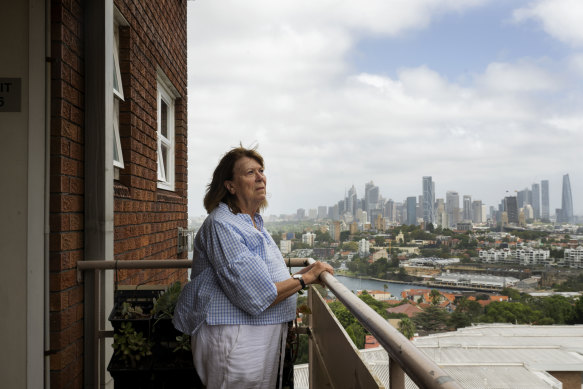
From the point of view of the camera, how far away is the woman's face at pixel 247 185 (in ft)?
5.16

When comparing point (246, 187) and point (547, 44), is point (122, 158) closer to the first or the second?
point (246, 187)

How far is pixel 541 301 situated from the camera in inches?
1150

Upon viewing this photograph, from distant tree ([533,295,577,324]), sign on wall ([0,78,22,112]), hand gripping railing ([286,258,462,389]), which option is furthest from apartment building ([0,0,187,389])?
distant tree ([533,295,577,324])

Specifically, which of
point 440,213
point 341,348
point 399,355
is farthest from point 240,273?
point 440,213

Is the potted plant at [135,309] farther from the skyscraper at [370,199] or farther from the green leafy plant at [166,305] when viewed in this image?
the skyscraper at [370,199]

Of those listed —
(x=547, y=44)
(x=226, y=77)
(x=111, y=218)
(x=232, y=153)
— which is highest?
(x=547, y=44)

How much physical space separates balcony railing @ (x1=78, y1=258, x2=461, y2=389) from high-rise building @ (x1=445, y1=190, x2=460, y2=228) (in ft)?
142

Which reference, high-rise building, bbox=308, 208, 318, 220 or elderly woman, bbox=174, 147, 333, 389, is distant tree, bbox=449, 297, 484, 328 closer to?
high-rise building, bbox=308, 208, 318, 220

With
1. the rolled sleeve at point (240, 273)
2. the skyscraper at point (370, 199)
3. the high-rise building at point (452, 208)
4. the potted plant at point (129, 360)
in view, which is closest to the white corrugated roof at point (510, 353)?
the high-rise building at point (452, 208)

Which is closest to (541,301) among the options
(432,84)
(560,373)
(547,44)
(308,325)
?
(560,373)

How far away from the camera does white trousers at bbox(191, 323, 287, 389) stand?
134 centimetres

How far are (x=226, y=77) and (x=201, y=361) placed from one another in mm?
65311

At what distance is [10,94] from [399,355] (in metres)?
1.73

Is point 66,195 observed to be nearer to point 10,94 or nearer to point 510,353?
point 10,94
